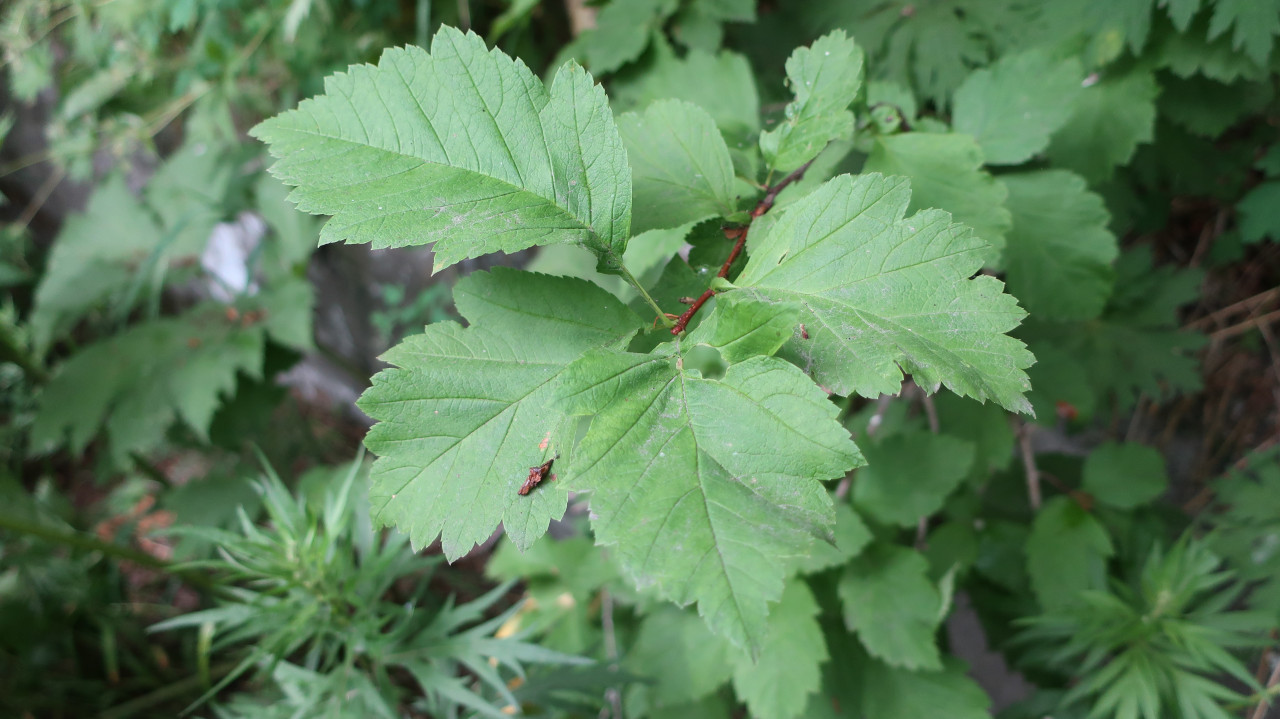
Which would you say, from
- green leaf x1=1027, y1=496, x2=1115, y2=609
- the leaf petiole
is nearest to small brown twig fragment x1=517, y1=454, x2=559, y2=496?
the leaf petiole

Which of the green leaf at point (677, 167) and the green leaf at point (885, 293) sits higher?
the green leaf at point (677, 167)

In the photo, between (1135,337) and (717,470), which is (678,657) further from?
(1135,337)

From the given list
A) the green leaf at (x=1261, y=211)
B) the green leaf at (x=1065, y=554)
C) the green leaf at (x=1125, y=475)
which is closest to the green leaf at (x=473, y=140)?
the green leaf at (x=1065, y=554)

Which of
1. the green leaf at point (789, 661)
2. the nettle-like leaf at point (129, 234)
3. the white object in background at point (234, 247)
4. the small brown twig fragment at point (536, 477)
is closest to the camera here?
the small brown twig fragment at point (536, 477)

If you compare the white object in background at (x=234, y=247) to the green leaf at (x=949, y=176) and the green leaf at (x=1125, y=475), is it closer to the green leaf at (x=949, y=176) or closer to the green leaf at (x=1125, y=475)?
the green leaf at (x=949, y=176)

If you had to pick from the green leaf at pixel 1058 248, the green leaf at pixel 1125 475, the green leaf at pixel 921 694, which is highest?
the green leaf at pixel 1058 248

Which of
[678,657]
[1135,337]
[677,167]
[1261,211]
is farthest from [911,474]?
[1261,211]

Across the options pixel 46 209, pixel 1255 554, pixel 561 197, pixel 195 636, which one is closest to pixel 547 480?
pixel 561 197
